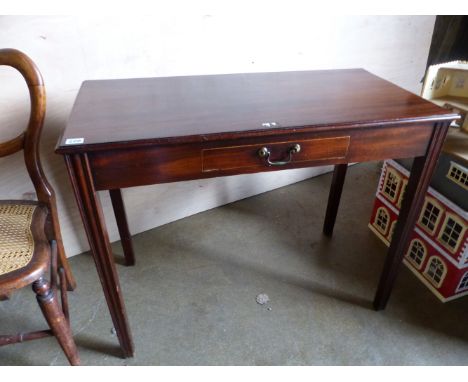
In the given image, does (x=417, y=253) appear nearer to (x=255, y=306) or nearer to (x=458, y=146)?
(x=458, y=146)

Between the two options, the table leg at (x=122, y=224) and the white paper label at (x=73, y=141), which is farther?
the table leg at (x=122, y=224)

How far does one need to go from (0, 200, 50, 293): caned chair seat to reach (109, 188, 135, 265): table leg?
0.28 metres

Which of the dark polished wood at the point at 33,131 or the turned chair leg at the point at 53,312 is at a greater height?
the dark polished wood at the point at 33,131

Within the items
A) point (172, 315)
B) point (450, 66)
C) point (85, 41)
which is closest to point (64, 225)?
point (172, 315)

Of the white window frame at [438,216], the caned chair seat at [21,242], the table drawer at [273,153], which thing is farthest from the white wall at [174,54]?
the white window frame at [438,216]

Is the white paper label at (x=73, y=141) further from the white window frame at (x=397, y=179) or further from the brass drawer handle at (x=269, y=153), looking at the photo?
the white window frame at (x=397, y=179)

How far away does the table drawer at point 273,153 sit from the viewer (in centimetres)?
84

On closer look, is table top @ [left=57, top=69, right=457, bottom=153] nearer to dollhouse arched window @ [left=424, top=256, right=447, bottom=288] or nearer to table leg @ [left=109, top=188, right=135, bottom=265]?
table leg @ [left=109, top=188, right=135, bottom=265]

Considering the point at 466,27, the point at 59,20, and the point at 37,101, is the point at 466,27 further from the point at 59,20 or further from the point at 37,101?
the point at 37,101

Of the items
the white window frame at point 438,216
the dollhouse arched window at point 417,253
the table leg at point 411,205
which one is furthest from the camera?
the dollhouse arched window at point 417,253

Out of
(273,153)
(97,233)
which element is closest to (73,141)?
(97,233)

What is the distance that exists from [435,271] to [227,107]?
1048 mm

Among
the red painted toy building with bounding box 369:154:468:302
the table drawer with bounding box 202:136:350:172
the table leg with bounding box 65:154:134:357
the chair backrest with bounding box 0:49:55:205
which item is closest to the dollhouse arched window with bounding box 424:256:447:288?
the red painted toy building with bounding box 369:154:468:302

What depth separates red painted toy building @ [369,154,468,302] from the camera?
1218 millimetres
